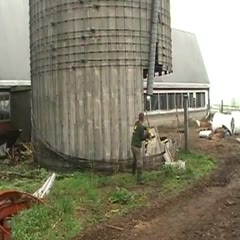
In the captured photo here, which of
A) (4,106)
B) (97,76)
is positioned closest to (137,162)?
(97,76)

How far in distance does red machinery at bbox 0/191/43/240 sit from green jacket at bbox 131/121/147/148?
425 centimetres

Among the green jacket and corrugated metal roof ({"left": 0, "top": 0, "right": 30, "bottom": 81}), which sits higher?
corrugated metal roof ({"left": 0, "top": 0, "right": 30, "bottom": 81})

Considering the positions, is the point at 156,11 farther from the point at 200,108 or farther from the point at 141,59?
the point at 200,108

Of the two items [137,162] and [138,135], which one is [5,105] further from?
[137,162]

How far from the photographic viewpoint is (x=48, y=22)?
13352 millimetres

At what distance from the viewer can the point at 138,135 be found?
38.5 ft

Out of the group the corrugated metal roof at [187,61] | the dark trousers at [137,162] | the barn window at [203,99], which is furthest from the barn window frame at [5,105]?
the barn window at [203,99]

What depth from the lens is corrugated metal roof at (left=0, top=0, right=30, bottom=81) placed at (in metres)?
21.4

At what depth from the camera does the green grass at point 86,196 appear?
7520 millimetres

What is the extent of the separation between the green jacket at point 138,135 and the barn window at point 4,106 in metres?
10.3

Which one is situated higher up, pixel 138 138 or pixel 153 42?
pixel 153 42

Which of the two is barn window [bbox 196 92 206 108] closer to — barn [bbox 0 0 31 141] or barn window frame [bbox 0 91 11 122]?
barn [bbox 0 0 31 141]

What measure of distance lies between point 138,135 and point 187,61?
2321cm

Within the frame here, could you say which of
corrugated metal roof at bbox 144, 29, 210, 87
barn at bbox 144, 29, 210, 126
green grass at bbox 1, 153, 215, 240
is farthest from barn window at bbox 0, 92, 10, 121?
corrugated metal roof at bbox 144, 29, 210, 87
